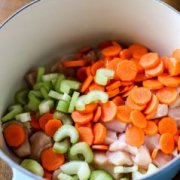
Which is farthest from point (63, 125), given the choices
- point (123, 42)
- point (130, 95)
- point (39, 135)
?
point (123, 42)

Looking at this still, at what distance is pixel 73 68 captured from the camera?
1.17 meters

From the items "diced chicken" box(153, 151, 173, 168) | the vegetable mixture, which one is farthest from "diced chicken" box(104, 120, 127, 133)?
"diced chicken" box(153, 151, 173, 168)

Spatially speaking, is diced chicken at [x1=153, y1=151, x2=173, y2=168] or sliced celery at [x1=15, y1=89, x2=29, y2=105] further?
sliced celery at [x1=15, y1=89, x2=29, y2=105]

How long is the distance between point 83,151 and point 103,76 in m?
0.20

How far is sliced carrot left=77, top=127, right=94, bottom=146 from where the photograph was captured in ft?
3.36

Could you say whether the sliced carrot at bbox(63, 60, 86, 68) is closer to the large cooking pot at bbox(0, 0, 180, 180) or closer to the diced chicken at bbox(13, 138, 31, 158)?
the large cooking pot at bbox(0, 0, 180, 180)

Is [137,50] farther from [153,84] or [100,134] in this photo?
[100,134]

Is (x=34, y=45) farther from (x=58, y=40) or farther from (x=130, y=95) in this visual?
(x=130, y=95)

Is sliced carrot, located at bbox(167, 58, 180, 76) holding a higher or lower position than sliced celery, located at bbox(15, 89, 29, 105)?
higher

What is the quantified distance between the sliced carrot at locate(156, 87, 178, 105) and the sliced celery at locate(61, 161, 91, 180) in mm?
240

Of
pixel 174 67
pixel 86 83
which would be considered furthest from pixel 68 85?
pixel 174 67

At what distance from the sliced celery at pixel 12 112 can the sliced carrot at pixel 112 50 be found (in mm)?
256

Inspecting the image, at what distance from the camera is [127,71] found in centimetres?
109

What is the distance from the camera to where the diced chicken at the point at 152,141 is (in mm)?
1019
